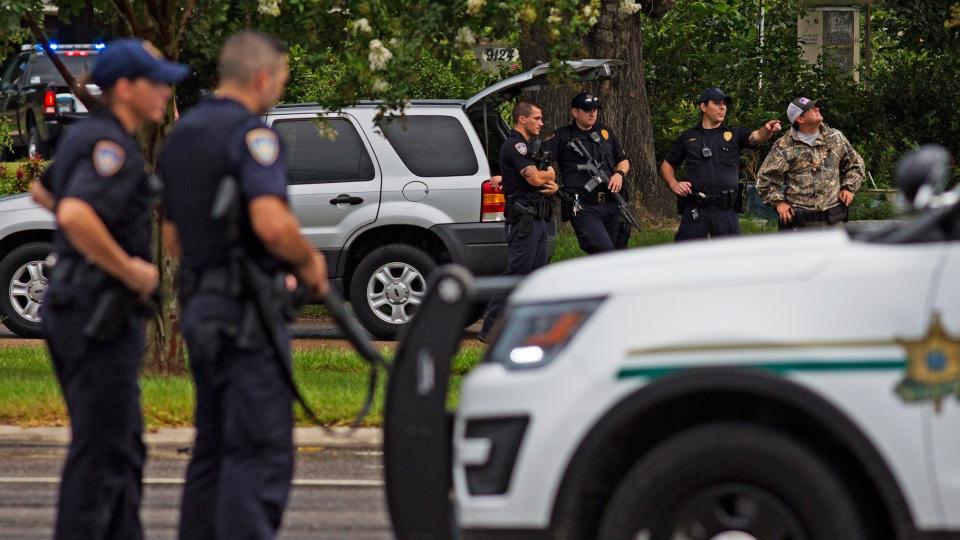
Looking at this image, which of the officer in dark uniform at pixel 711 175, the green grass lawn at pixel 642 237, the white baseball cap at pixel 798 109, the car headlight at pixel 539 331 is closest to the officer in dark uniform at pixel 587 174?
the officer in dark uniform at pixel 711 175

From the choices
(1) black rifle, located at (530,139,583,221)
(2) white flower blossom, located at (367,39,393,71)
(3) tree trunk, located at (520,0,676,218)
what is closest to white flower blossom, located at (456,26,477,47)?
(2) white flower blossom, located at (367,39,393,71)

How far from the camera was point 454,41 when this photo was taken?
10.1 m

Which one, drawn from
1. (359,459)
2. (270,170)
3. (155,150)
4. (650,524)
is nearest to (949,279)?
(650,524)

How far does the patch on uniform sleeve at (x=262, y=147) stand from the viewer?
4.88 meters

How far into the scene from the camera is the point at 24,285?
13062mm

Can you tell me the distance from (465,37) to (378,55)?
1.81 feet

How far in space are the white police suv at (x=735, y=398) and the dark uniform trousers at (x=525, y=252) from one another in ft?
24.6

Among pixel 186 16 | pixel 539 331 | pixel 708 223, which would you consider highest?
pixel 186 16

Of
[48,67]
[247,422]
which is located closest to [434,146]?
[247,422]

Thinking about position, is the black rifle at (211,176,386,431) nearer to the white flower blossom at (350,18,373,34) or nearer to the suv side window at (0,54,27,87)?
the white flower blossom at (350,18,373,34)

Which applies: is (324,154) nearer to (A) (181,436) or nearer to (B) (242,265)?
(A) (181,436)

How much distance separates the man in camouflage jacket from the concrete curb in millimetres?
4432

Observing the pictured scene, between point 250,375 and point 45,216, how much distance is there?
27.7 feet

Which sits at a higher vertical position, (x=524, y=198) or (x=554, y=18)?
(x=554, y=18)
